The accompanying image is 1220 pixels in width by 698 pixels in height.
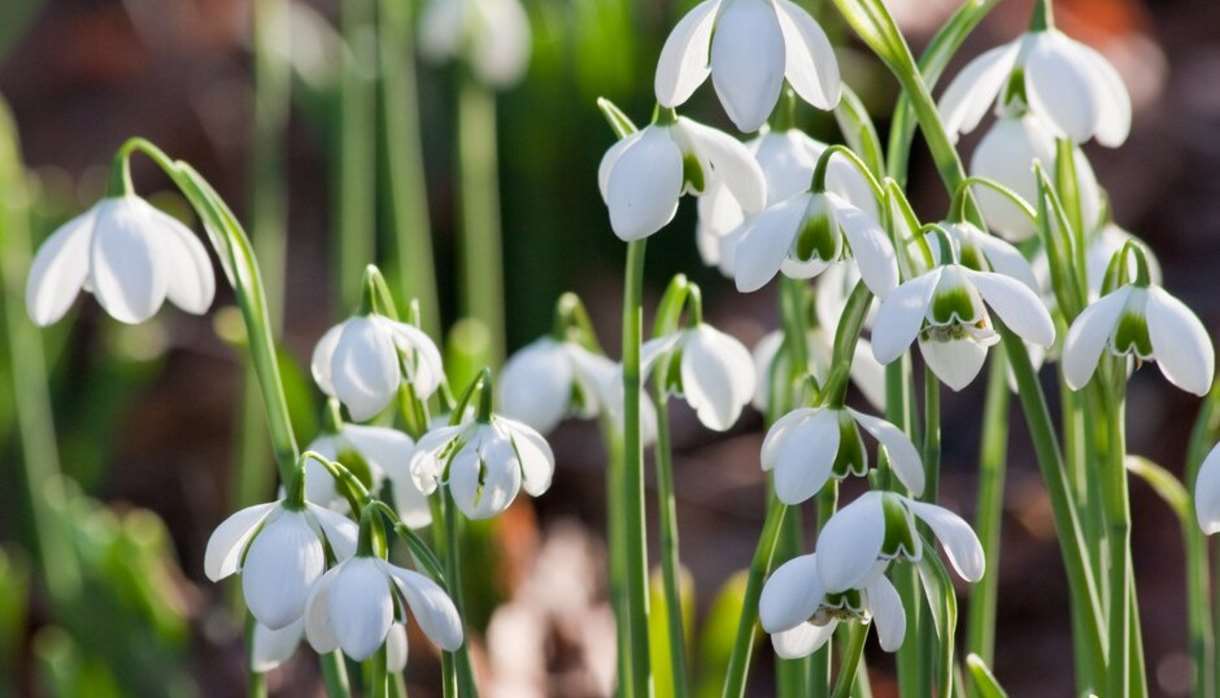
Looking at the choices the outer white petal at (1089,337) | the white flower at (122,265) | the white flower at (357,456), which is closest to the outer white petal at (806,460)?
the outer white petal at (1089,337)

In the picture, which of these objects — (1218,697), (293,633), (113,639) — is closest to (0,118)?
(113,639)

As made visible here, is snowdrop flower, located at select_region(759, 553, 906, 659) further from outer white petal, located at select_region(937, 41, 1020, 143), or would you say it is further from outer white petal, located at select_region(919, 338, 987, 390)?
outer white petal, located at select_region(937, 41, 1020, 143)

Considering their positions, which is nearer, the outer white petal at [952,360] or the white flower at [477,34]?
the outer white petal at [952,360]

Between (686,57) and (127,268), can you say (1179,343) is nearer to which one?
(686,57)

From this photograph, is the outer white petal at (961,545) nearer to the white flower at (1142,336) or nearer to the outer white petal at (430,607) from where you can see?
the white flower at (1142,336)

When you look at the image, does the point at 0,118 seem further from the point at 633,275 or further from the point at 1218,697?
the point at 1218,697

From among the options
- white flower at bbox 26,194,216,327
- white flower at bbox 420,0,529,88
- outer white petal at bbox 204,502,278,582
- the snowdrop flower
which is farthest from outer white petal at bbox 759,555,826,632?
white flower at bbox 420,0,529,88
